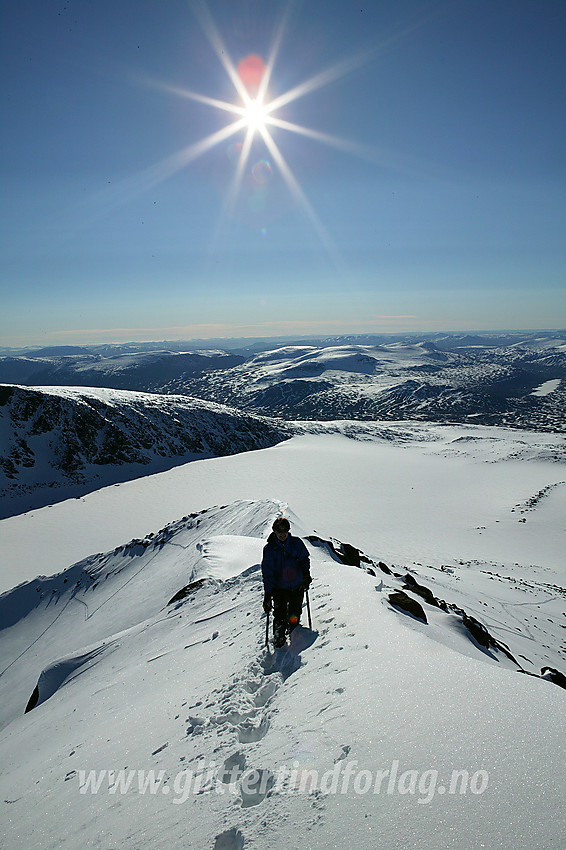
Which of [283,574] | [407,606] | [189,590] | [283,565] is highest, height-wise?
[283,565]

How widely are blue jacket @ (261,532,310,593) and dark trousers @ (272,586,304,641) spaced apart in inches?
4.5

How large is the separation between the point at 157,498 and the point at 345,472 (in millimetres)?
17933

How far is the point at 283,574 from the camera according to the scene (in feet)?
20.8

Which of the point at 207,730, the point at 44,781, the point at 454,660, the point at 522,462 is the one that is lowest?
the point at 522,462

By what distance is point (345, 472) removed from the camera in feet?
123

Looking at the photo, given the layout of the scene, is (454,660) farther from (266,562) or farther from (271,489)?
(271,489)

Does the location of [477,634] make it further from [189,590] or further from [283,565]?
[189,590]

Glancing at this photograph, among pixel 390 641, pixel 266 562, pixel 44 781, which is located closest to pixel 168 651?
pixel 44 781

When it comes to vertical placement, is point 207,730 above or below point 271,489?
above

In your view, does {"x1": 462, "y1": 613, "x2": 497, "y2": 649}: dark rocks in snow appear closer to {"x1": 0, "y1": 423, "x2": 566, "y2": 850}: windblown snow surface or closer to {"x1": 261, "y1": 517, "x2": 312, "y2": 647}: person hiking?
{"x1": 0, "y1": 423, "x2": 566, "y2": 850}: windblown snow surface

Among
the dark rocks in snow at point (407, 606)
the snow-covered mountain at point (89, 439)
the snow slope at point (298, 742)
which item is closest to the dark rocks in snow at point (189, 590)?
the snow slope at point (298, 742)

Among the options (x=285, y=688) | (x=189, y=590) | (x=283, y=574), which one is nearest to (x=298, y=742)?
(x=285, y=688)

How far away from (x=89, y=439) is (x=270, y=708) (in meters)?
45.4

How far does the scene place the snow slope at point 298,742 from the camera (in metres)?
2.76
